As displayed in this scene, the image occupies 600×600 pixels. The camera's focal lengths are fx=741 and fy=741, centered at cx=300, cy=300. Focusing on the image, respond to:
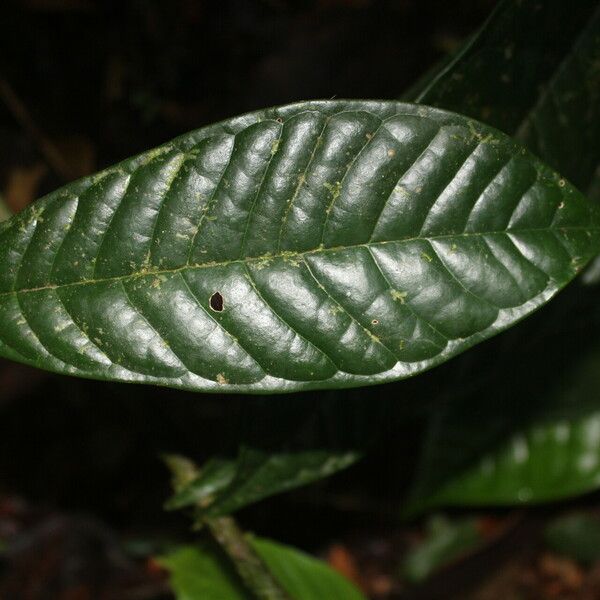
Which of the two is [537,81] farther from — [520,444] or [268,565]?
[520,444]

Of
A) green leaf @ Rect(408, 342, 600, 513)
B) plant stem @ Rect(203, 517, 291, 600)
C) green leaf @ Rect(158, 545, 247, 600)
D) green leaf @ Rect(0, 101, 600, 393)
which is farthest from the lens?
green leaf @ Rect(408, 342, 600, 513)

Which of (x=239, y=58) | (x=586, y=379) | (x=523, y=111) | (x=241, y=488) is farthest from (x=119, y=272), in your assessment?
(x=239, y=58)

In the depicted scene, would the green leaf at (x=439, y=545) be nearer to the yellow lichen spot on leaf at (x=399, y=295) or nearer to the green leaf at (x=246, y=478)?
the green leaf at (x=246, y=478)

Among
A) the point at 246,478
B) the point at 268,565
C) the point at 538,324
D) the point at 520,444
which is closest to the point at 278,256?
the point at 246,478

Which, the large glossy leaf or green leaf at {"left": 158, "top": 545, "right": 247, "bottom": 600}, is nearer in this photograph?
the large glossy leaf

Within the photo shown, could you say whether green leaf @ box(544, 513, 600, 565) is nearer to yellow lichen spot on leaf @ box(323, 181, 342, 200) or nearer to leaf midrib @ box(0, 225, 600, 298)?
leaf midrib @ box(0, 225, 600, 298)

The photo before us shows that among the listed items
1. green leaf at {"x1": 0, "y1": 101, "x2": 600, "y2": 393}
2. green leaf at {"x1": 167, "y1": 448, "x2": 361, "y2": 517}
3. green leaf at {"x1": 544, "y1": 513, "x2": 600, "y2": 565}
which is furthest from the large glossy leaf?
green leaf at {"x1": 544, "y1": 513, "x2": 600, "y2": 565}
